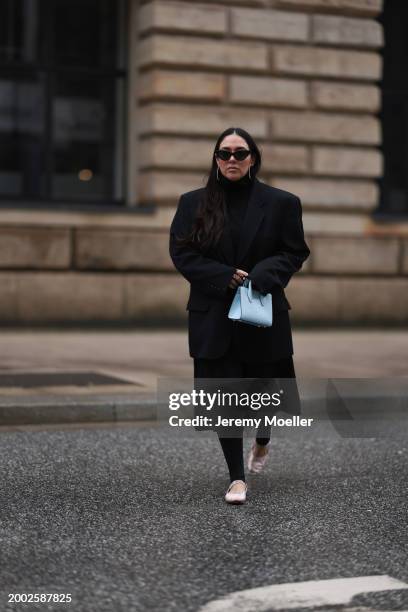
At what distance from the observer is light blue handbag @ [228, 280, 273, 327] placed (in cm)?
547

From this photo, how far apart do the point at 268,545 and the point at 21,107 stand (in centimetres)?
1093

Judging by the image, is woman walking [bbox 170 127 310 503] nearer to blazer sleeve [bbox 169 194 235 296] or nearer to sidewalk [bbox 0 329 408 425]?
blazer sleeve [bbox 169 194 235 296]

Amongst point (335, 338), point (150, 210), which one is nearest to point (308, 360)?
point (335, 338)

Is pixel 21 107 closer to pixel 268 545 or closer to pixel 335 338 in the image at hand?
pixel 335 338

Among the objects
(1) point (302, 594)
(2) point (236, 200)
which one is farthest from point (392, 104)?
(1) point (302, 594)

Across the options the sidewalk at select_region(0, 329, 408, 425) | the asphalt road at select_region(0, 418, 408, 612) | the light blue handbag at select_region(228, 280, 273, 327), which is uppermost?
the light blue handbag at select_region(228, 280, 273, 327)

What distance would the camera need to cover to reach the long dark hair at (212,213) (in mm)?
5598

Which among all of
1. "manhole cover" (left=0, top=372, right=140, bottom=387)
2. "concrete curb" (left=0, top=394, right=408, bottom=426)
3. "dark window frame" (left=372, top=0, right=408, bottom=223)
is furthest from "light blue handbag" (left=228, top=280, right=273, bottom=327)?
"dark window frame" (left=372, top=0, right=408, bottom=223)

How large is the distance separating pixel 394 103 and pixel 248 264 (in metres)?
11.5

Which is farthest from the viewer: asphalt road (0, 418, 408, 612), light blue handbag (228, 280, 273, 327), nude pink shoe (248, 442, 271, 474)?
nude pink shoe (248, 442, 271, 474)

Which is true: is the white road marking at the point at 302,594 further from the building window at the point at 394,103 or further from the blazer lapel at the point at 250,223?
the building window at the point at 394,103

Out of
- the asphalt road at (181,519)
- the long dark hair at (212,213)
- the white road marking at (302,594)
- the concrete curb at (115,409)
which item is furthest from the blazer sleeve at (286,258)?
the concrete curb at (115,409)

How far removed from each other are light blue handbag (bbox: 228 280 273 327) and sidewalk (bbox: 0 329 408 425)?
10.2ft

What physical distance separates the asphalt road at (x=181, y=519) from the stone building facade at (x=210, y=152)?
6.73 meters
